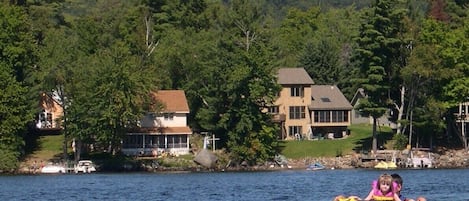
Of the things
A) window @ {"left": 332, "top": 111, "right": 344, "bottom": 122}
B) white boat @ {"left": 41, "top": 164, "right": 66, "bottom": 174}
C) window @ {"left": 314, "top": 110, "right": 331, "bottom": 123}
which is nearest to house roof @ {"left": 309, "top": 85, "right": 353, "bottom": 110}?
window @ {"left": 332, "top": 111, "right": 344, "bottom": 122}

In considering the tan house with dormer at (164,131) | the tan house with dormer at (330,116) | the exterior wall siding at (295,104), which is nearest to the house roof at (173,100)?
the tan house with dormer at (164,131)

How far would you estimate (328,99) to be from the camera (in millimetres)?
120312

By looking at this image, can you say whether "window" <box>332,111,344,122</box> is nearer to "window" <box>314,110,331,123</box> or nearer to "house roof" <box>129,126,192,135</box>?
"window" <box>314,110,331,123</box>

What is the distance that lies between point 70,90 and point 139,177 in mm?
16657

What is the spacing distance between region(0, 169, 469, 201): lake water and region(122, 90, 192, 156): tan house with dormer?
1327 cm

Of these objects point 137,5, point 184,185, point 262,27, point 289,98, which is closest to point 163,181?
point 184,185

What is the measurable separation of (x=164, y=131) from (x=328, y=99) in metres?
18.4

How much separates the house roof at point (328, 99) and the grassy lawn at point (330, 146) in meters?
6.55

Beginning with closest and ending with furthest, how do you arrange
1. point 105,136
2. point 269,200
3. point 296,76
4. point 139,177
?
point 269,200 < point 139,177 < point 105,136 < point 296,76

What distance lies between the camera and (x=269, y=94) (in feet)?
347

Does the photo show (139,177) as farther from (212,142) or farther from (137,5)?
(137,5)

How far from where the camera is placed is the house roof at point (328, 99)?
119 m

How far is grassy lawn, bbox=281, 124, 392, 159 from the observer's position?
348ft

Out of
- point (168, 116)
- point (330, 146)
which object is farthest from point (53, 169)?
point (330, 146)
